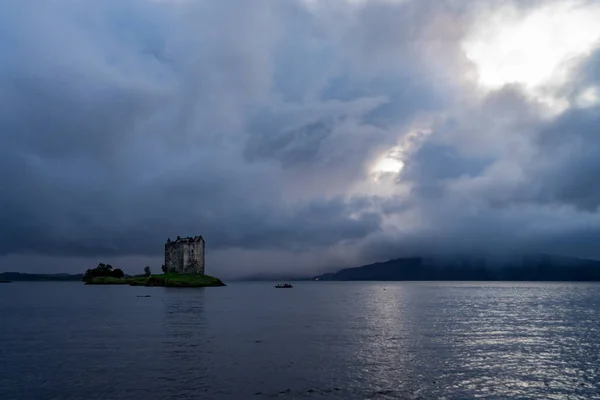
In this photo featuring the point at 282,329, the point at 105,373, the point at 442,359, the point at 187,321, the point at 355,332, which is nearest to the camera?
the point at 105,373

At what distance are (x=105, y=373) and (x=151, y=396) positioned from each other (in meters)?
10.5

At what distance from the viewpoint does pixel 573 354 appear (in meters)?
57.6

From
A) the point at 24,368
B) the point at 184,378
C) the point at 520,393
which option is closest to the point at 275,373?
the point at 184,378

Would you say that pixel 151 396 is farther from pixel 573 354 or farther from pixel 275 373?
pixel 573 354

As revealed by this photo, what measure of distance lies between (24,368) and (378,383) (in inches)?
1436

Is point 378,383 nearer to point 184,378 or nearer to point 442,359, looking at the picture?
point 442,359

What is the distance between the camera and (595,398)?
124ft

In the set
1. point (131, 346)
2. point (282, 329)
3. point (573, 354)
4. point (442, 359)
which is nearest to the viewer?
point (442, 359)

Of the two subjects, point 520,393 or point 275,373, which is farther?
point 275,373

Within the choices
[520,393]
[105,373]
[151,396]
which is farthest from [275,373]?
[520,393]

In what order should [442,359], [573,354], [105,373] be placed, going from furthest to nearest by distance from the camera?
[573,354] < [442,359] < [105,373]

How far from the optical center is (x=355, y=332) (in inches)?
3063

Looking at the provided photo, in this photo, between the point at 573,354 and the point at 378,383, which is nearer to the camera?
the point at 378,383

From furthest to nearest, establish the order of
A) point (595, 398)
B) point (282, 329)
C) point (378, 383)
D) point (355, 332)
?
point (282, 329)
point (355, 332)
point (378, 383)
point (595, 398)
